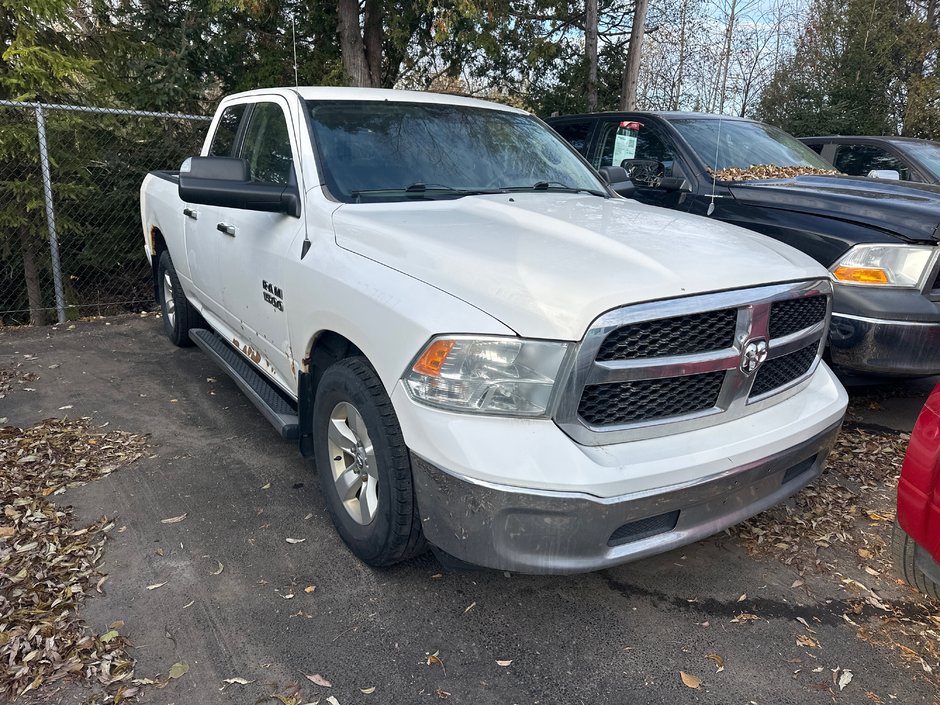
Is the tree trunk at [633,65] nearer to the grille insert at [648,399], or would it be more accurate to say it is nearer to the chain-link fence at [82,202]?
the chain-link fence at [82,202]

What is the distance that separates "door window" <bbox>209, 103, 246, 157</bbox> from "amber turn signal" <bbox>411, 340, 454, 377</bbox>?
2.96m

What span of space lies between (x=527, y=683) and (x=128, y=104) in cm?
1112

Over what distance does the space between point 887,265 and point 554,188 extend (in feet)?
6.40

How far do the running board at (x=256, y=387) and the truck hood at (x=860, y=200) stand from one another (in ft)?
11.0

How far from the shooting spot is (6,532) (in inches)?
A: 125

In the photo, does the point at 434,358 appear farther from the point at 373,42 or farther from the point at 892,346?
the point at 373,42

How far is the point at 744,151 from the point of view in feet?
18.5

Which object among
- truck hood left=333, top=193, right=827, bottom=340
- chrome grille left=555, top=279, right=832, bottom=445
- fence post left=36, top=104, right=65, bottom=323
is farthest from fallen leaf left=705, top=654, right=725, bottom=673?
fence post left=36, top=104, right=65, bottom=323

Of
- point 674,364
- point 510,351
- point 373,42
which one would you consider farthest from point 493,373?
point 373,42

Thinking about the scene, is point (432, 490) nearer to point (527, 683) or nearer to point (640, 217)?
point (527, 683)

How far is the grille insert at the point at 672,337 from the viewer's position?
227 cm

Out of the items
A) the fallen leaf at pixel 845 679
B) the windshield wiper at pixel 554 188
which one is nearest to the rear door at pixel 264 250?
the windshield wiper at pixel 554 188

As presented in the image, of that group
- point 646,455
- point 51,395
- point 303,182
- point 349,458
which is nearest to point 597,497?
point 646,455

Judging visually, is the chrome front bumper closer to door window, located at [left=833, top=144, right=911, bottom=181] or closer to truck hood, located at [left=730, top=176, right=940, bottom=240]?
truck hood, located at [left=730, top=176, right=940, bottom=240]
